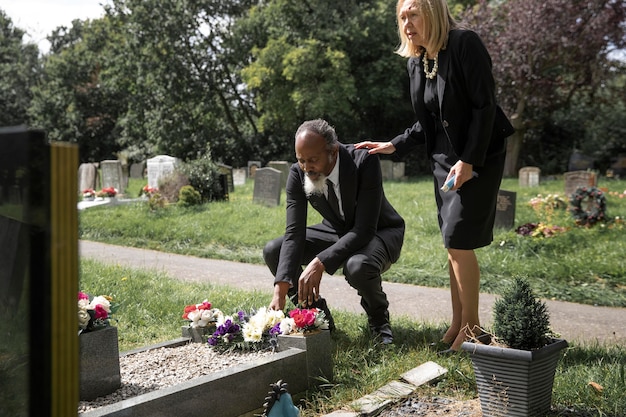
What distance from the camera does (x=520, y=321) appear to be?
2.96 m

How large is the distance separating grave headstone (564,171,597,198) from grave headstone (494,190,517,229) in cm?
446

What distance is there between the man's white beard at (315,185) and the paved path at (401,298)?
5.18 feet

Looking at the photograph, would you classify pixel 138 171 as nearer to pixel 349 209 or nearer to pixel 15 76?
pixel 15 76

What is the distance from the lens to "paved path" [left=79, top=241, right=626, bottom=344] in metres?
5.06

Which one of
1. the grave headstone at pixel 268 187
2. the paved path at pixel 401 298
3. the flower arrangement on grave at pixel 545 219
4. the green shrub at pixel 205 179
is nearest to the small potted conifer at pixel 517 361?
the paved path at pixel 401 298

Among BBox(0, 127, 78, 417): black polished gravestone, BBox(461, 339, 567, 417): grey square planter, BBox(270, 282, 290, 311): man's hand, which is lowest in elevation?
BBox(461, 339, 567, 417): grey square planter

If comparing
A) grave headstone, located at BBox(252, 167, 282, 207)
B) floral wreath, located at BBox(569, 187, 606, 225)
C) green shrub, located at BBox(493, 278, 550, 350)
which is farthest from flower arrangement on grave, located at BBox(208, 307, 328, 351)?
grave headstone, located at BBox(252, 167, 282, 207)

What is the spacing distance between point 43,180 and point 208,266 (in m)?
7.24

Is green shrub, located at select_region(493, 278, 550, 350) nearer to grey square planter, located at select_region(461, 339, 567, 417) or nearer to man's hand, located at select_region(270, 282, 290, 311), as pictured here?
grey square planter, located at select_region(461, 339, 567, 417)

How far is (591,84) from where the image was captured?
23312 millimetres

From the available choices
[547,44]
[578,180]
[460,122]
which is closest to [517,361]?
[460,122]

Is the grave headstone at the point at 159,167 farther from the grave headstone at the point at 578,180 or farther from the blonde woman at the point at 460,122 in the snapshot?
the blonde woman at the point at 460,122

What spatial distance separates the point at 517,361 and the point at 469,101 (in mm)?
1653

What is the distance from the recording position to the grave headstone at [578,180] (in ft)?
43.3
